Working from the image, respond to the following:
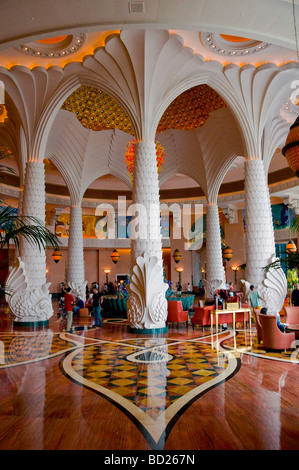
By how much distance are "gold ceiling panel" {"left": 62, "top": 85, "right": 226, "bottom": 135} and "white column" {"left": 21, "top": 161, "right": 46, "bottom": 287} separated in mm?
4833

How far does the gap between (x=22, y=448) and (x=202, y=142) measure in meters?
15.2

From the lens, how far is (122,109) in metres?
13.4

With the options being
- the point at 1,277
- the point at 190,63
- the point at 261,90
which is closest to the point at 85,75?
the point at 190,63

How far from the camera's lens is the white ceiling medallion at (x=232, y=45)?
8949 mm

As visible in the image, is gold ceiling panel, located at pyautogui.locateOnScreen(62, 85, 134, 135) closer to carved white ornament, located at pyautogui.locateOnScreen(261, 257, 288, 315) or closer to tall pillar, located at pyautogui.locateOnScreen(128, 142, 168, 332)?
tall pillar, located at pyautogui.locateOnScreen(128, 142, 168, 332)

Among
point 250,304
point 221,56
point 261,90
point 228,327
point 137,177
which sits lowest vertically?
point 228,327

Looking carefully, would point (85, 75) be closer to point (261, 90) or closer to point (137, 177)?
point (137, 177)

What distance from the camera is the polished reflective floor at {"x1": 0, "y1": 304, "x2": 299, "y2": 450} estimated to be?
2600mm

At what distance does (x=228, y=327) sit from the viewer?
935 cm

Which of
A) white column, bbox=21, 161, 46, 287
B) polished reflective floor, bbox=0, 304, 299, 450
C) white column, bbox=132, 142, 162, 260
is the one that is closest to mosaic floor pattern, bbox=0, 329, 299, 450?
polished reflective floor, bbox=0, 304, 299, 450

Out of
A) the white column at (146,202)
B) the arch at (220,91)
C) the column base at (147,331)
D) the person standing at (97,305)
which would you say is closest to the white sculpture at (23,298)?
the person standing at (97,305)

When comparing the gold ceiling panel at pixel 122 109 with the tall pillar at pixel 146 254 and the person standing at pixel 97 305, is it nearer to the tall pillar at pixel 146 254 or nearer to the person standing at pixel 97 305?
the tall pillar at pixel 146 254

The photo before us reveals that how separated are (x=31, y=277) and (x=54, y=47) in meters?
6.50

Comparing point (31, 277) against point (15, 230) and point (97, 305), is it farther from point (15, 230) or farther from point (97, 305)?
point (15, 230)
